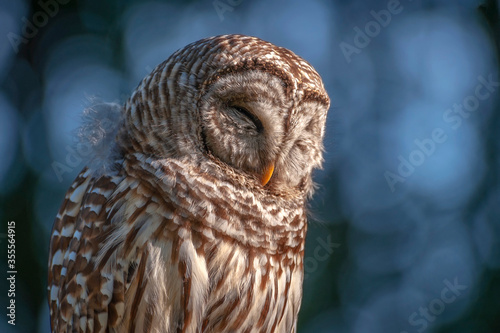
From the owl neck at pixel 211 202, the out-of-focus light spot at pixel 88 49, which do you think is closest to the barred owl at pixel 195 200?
the owl neck at pixel 211 202

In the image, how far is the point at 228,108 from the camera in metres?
2.16

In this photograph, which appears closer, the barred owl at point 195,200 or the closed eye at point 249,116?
the barred owl at point 195,200

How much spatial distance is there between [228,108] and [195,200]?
460mm

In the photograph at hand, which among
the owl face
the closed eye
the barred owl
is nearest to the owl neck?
the barred owl

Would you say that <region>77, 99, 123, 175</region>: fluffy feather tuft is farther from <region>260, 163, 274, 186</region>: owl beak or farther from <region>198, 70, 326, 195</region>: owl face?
<region>260, 163, 274, 186</region>: owl beak

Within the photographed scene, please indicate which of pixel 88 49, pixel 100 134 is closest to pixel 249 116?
pixel 100 134

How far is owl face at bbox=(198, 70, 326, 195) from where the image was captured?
211 cm

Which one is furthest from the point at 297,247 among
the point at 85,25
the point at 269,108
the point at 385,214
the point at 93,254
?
the point at 385,214

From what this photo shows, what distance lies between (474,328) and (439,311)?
24.6 inches

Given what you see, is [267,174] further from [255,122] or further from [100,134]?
[100,134]

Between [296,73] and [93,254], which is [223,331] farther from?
[296,73]

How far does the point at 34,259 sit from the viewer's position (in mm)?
6191

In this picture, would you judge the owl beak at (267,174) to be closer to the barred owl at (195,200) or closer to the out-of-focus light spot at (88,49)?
the barred owl at (195,200)

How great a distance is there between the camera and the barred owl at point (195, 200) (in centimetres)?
205
